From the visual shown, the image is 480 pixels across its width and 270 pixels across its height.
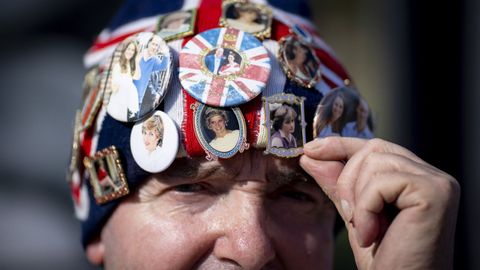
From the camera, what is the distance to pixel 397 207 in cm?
177

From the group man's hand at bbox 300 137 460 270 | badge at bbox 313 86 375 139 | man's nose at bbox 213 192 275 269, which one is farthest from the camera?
badge at bbox 313 86 375 139

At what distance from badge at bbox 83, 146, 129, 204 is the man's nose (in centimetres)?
31

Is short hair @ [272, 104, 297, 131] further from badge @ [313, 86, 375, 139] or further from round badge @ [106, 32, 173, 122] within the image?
round badge @ [106, 32, 173, 122]

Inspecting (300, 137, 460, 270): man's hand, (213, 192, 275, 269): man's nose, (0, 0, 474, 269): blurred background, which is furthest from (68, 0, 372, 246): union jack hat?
(0, 0, 474, 269): blurred background

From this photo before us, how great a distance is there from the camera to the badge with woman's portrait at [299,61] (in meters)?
2.12

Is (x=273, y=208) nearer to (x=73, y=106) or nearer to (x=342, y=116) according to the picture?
(x=342, y=116)

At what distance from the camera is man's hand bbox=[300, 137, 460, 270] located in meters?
1.71

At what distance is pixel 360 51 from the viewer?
603 cm

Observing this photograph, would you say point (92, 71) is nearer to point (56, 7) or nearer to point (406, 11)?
point (56, 7)

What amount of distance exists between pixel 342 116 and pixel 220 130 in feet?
1.29

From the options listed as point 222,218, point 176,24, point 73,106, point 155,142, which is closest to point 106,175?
point 155,142

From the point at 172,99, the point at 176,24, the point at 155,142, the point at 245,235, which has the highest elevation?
the point at 176,24

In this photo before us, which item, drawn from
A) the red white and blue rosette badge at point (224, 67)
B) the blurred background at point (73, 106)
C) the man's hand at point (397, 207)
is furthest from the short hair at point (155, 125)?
the blurred background at point (73, 106)

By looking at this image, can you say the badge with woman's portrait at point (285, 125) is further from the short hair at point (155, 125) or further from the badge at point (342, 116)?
the short hair at point (155, 125)
